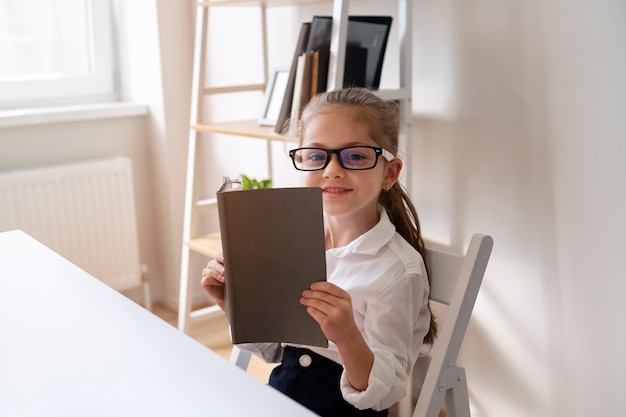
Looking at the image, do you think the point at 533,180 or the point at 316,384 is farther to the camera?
the point at 533,180

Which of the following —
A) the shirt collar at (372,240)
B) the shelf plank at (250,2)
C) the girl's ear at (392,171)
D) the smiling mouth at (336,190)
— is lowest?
the shirt collar at (372,240)

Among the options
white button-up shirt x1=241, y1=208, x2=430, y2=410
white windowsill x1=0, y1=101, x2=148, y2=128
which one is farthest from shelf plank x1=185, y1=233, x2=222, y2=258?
white button-up shirt x1=241, y1=208, x2=430, y2=410

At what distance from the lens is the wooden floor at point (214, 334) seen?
7.99 feet

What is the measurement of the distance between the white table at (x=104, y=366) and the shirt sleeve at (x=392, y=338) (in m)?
0.31

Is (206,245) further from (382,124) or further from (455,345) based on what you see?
(455,345)

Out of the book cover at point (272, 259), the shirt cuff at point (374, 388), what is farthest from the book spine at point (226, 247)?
the shirt cuff at point (374, 388)

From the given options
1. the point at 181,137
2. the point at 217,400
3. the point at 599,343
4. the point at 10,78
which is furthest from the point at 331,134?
the point at 10,78

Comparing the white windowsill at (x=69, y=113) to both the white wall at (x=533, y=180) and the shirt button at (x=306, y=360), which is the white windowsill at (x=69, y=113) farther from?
the shirt button at (x=306, y=360)

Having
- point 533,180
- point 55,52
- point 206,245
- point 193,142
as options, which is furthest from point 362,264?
point 55,52

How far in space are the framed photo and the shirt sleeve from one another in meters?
1.13

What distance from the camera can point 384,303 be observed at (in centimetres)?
114

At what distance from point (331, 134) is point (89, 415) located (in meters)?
0.67

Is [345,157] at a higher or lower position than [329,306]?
higher

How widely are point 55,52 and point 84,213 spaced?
0.69 meters
